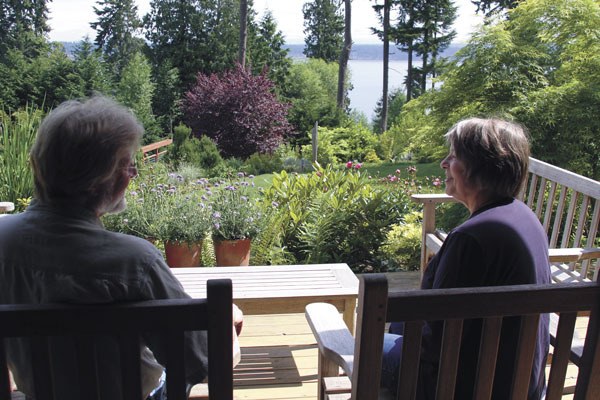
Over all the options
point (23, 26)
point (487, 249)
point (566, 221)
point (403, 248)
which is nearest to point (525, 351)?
point (487, 249)

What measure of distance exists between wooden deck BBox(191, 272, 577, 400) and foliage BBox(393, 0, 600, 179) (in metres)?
2.43

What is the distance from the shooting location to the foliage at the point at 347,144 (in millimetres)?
12377

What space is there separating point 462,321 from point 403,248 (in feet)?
9.57

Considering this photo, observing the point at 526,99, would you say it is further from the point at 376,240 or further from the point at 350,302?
the point at 350,302

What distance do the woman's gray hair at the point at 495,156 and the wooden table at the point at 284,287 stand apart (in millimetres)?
948

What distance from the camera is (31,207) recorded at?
130 centimetres

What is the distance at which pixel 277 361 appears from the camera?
2.71 metres

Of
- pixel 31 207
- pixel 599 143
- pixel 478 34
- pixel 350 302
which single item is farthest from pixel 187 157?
pixel 31 207

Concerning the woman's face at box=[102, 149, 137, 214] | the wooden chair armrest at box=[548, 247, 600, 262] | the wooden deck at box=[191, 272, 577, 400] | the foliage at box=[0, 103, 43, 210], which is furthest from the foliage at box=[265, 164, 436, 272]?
the woman's face at box=[102, 149, 137, 214]

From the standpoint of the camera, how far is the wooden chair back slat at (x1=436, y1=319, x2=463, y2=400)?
3.92 ft

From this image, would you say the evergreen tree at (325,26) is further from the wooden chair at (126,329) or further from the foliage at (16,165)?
the wooden chair at (126,329)

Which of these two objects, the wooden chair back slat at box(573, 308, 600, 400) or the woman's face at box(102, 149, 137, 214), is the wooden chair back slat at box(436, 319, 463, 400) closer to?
the wooden chair back slat at box(573, 308, 600, 400)

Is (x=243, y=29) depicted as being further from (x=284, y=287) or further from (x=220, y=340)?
(x=220, y=340)

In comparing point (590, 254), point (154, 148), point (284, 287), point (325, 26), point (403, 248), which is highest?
point (325, 26)
